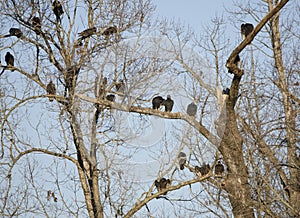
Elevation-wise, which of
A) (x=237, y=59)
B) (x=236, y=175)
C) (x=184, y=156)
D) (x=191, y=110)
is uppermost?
(x=237, y=59)

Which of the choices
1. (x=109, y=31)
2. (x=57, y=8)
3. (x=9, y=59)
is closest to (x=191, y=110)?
Answer: (x=109, y=31)

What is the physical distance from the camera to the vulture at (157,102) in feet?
14.5

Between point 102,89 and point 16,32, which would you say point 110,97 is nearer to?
point 102,89

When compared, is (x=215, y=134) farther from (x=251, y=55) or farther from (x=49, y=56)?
(x=251, y=55)

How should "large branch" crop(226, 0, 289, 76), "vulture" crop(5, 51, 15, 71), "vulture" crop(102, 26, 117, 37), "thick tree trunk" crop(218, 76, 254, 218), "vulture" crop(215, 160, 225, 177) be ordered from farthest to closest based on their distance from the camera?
"vulture" crop(5, 51, 15, 71) < "vulture" crop(102, 26, 117, 37) < "vulture" crop(215, 160, 225, 177) < "thick tree trunk" crop(218, 76, 254, 218) < "large branch" crop(226, 0, 289, 76)

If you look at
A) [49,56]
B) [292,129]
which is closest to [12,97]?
[49,56]

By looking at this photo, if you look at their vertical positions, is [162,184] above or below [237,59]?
below

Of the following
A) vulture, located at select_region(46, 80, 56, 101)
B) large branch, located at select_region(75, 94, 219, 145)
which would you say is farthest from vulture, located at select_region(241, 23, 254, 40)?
large branch, located at select_region(75, 94, 219, 145)

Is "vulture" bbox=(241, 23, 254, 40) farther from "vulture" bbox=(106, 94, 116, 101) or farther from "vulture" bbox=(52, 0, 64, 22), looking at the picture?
"vulture" bbox=(106, 94, 116, 101)

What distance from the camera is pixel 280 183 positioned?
7.63m

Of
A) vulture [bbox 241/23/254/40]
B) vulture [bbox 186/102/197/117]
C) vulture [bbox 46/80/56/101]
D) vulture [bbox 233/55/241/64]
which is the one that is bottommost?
vulture [bbox 186/102/197/117]

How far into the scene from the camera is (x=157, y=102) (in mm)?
4477

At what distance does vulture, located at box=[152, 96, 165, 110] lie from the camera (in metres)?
4.43

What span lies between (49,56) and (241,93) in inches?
139
